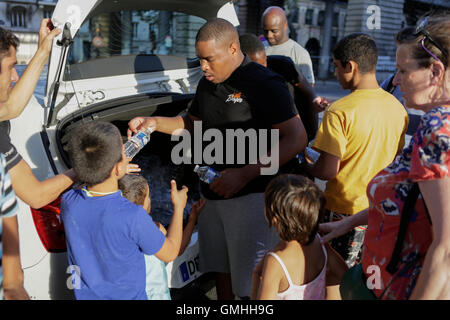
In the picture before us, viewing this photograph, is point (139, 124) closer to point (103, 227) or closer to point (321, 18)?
point (103, 227)

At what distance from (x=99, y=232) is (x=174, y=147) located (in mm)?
1288

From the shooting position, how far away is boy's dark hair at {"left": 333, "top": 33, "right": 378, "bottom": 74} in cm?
221

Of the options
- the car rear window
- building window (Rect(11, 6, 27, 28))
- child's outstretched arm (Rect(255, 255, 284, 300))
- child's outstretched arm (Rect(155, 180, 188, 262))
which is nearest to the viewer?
child's outstretched arm (Rect(255, 255, 284, 300))

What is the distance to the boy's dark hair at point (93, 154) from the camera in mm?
1588

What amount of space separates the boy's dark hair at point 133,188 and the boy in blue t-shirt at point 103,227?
28 cm

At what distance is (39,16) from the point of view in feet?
103

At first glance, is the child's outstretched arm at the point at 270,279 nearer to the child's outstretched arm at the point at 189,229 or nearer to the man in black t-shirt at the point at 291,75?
the child's outstretched arm at the point at 189,229

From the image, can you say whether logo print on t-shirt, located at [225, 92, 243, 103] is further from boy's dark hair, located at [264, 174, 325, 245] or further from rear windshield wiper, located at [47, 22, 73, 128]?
rear windshield wiper, located at [47, 22, 73, 128]

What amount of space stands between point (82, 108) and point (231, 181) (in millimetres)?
1017

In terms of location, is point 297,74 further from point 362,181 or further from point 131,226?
point 131,226

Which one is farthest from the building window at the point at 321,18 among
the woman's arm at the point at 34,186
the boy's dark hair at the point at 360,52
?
the woman's arm at the point at 34,186

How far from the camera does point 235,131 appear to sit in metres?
2.12

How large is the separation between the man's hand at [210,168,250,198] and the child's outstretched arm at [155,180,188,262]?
0.26m

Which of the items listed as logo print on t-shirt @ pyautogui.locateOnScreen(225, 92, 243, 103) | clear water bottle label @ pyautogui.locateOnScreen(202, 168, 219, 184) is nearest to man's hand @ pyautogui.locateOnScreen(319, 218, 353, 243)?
clear water bottle label @ pyautogui.locateOnScreen(202, 168, 219, 184)
